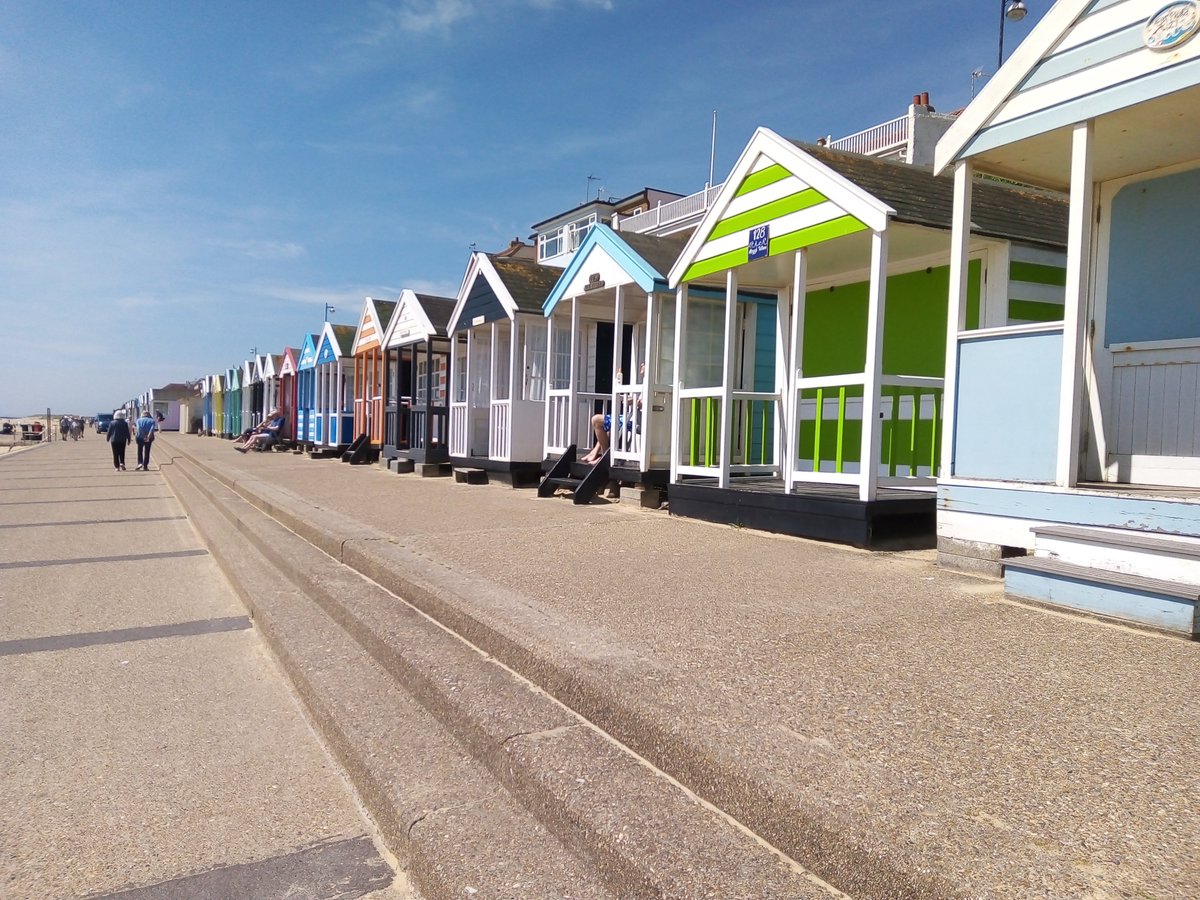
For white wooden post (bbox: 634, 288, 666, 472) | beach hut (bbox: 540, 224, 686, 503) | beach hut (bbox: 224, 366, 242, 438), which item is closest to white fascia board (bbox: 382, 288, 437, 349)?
beach hut (bbox: 540, 224, 686, 503)

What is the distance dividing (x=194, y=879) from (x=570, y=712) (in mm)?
1372

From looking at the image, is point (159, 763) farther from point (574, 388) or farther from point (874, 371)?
point (574, 388)

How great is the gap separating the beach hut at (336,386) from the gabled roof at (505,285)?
10.2 m

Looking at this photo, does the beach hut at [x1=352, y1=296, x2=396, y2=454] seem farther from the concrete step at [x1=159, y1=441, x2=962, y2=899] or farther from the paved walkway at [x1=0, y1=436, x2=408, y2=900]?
the concrete step at [x1=159, y1=441, x2=962, y2=899]

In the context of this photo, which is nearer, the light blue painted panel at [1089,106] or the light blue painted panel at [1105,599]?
the light blue painted panel at [1105,599]

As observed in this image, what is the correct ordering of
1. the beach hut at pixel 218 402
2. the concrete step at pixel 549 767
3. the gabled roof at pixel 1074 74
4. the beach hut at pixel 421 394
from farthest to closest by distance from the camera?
1. the beach hut at pixel 218 402
2. the beach hut at pixel 421 394
3. the gabled roof at pixel 1074 74
4. the concrete step at pixel 549 767

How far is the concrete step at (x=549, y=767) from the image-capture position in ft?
7.04

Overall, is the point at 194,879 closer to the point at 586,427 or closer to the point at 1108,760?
the point at 1108,760

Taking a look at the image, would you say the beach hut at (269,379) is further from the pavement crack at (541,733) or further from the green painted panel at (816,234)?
the pavement crack at (541,733)

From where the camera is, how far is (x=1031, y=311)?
7273 millimetres

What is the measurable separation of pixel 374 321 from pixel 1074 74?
58.6 ft

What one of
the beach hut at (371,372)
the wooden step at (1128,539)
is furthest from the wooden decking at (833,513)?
the beach hut at (371,372)

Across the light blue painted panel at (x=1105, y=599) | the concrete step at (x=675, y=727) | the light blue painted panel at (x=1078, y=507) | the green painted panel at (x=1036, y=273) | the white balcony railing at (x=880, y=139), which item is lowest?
the concrete step at (x=675, y=727)

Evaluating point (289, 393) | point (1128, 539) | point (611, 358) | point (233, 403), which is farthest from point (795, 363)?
point (233, 403)
